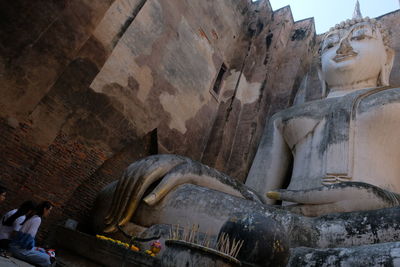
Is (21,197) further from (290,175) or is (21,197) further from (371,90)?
(371,90)

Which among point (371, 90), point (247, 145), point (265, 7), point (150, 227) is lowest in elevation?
point (150, 227)

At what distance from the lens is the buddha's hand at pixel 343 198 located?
2410mm

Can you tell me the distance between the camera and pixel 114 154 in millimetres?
5656

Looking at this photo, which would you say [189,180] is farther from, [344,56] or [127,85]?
[127,85]

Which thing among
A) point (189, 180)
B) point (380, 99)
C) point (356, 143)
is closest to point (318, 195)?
point (189, 180)

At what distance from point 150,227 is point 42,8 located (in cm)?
325

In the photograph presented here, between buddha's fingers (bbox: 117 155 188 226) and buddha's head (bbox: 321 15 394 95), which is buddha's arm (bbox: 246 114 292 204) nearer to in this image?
buddha's head (bbox: 321 15 394 95)

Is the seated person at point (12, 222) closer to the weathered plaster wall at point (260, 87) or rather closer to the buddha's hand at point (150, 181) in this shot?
the buddha's hand at point (150, 181)

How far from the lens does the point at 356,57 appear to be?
4043 millimetres

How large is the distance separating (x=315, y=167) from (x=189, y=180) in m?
1.39

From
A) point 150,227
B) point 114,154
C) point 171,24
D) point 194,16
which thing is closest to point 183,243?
point 150,227

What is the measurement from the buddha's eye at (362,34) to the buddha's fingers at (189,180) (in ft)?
8.03

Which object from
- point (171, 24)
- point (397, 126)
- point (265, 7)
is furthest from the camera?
point (265, 7)

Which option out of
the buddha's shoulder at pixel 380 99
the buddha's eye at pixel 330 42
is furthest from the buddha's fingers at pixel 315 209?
the buddha's eye at pixel 330 42
